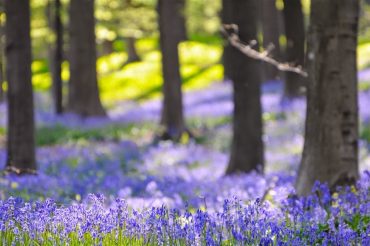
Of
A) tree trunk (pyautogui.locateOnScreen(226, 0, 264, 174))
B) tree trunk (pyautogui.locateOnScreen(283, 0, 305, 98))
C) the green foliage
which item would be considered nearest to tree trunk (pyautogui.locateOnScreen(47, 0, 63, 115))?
the green foliage

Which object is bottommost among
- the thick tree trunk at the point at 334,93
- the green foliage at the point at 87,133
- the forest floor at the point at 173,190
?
the green foliage at the point at 87,133

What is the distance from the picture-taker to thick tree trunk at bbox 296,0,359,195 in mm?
6828

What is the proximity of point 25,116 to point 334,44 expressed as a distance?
5419 mm

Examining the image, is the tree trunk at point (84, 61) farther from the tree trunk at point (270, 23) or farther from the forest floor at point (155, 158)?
the tree trunk at point (270, 23)

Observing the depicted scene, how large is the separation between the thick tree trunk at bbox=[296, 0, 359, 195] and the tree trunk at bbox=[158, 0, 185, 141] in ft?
31.1

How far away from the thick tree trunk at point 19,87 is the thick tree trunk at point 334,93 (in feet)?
15.8

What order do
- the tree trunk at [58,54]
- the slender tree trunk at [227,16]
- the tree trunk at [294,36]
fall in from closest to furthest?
the slender tree trunk at [227,16] < the tree trunk at [294,36] < the tree trunk at [58,54]

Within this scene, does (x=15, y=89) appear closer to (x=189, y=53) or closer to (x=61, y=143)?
(x=61, y=143)

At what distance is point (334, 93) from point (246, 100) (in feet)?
13.5

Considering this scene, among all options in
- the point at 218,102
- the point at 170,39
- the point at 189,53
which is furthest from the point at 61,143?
the point at 189,53

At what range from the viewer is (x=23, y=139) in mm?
10414

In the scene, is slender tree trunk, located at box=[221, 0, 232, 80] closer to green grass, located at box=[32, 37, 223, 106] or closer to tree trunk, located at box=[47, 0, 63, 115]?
green grass, located at box=[32, 37, 223, 106]

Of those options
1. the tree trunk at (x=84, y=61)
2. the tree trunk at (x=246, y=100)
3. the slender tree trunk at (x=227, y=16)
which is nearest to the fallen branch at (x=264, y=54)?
the tree trunk at (x=246, y=100)

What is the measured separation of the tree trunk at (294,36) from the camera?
61.1 feet
